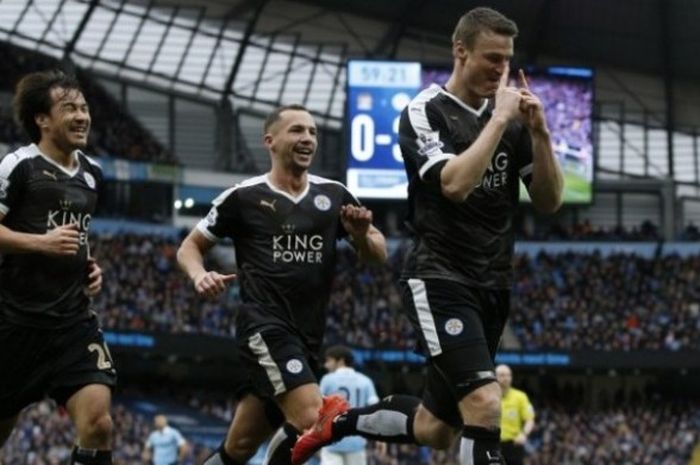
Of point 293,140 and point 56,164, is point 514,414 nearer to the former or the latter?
point 293,140

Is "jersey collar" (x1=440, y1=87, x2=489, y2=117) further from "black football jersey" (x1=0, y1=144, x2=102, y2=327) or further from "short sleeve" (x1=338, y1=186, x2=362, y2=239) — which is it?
"black football jersey" (x1=0, y1=144, x2=102, y2=327)

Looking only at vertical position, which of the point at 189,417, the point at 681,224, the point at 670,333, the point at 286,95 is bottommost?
the point at 189,417

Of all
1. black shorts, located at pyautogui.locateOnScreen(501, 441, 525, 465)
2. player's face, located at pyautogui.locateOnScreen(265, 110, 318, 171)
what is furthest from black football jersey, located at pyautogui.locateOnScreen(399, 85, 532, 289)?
black shorts, located at pyautogui.locateOnScreen(501, 441, 525, 465)

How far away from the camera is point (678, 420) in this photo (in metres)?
39.0

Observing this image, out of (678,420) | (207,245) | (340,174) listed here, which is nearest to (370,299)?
(340,174)

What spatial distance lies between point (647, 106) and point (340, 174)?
9796 mm

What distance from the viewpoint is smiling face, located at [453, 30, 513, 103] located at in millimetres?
6723

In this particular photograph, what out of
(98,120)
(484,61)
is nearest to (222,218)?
→ (484,61)

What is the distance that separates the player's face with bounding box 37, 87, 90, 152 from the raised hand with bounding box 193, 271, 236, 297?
0.92 meters

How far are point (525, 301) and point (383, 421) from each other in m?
34.8

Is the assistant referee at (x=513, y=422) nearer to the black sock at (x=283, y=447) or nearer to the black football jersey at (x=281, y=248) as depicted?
the black sock at (x=283, y=447)

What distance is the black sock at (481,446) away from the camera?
655 cm

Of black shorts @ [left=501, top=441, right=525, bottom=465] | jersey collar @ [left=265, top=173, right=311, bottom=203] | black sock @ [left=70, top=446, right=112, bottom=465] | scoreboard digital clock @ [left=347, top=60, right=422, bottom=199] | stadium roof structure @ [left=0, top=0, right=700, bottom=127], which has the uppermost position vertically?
stadium roof structure @ [left=0, top=0, right=700, bottom=127]

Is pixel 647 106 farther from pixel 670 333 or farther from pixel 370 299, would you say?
pixel 370 299
